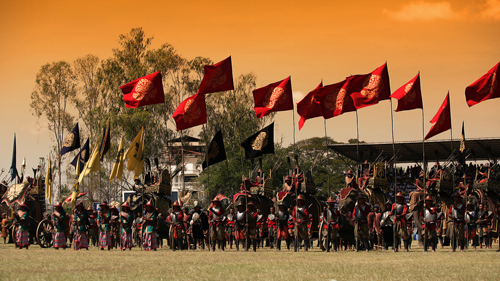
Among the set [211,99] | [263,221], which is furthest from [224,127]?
[263,221]

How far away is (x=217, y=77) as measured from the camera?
24.5 metres

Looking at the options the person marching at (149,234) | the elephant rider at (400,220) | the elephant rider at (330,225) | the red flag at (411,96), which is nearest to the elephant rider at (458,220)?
the elephant rider at (400,220)

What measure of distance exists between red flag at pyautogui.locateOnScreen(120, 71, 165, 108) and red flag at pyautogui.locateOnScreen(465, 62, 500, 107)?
38.6 feet

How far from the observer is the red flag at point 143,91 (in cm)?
2555

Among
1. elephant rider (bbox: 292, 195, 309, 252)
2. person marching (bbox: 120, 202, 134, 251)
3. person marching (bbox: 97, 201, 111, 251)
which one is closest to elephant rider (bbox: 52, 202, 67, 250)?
person marching (bbox: 97, 201, 111, 251)

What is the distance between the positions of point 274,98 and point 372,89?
→ 395 cm

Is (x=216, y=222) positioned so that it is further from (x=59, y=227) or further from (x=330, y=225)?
(x=59, y=227)

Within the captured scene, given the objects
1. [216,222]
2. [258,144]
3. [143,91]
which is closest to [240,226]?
[216,222]

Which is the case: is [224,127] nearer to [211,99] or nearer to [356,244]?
[211,99]

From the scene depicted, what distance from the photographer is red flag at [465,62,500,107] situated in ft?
76.6

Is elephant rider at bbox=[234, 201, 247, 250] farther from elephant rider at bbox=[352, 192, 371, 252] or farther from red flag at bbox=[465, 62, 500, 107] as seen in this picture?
red flag at bbox=[465, 62, 500, 107]

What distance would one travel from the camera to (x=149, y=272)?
43.0ft

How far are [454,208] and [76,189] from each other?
18.0 m

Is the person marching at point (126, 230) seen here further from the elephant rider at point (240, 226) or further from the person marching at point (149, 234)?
the elephant rider at point (240, 226)
